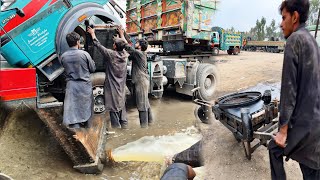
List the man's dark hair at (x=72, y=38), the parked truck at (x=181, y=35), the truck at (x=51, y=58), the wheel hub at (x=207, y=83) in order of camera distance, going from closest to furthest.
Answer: the truck at (x=51, y=58)
the man's dark hair at (x=72, y=38)
the parked truck at (x=181, y=35)
the wheel hub at (x=207, y=83)

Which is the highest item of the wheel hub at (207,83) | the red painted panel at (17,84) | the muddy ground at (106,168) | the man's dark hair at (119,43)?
the man's dark hair at (119,43)

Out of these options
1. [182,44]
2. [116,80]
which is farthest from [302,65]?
[182,44]

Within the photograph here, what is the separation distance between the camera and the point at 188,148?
4113 millimetres

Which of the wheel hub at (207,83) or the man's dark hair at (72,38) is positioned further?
the wheel hub at (207,83)

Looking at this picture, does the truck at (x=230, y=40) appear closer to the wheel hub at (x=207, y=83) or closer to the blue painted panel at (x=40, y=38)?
the wheel hub at (x=207, y=83)

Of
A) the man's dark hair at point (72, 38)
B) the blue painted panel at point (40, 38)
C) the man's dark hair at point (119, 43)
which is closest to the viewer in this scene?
the man's dark hair at point (72, 38)

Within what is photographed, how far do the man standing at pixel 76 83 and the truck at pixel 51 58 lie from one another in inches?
5.5

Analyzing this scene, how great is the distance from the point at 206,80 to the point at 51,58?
421 centimetres

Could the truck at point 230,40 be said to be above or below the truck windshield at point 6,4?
below

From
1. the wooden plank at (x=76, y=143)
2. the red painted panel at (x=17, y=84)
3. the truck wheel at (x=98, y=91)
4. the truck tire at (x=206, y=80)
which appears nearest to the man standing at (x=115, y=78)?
the truck wheel at (x=98, y=91)

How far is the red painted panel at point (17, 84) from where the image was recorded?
287 cm

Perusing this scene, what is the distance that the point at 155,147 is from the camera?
4.25m

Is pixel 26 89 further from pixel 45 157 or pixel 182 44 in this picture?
pixel 182 44

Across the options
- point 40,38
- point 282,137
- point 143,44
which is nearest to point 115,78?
point 143,44
